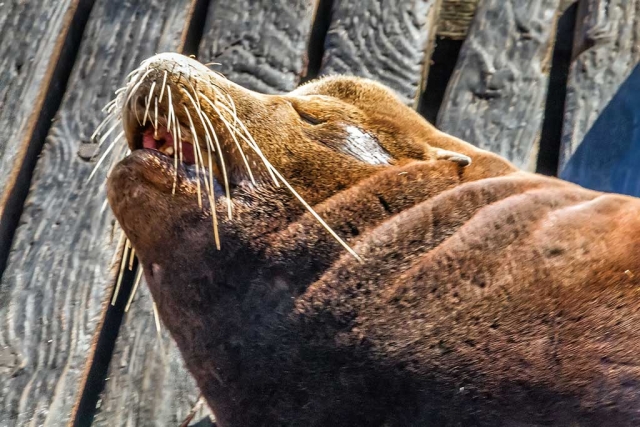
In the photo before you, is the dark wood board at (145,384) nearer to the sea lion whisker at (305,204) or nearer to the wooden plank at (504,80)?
the sea lion whisker at (305,204)

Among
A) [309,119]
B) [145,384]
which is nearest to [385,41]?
[309,119]

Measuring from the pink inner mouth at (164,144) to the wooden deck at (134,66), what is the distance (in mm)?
654

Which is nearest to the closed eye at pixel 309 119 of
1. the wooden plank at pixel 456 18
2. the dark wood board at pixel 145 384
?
the dark wood board at pixel 145 384

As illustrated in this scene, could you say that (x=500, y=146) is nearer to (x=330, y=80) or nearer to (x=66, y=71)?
(x=330, y=80)

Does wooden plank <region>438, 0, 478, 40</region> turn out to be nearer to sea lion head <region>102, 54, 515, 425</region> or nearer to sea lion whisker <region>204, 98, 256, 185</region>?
sea lion head <region>102, 54, 515, 425</region>

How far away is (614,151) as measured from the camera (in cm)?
227

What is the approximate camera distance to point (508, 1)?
2.51 metres

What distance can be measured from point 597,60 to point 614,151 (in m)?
0.29

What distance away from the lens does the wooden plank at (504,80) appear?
7.66 ft

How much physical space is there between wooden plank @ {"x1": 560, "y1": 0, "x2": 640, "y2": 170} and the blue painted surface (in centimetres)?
2

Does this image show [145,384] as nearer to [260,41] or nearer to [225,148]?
[225,148]

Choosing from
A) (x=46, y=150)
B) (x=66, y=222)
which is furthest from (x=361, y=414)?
(x=46, y=150)

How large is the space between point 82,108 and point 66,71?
192 mm

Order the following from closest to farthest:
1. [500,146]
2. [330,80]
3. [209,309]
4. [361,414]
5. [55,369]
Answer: [361,414] → [209,309] → [330,80] → [55,369] → [500,146]
